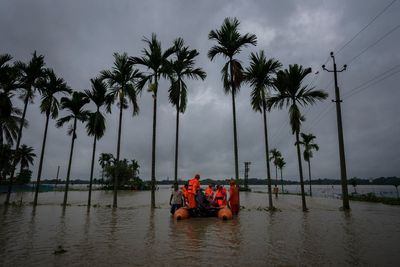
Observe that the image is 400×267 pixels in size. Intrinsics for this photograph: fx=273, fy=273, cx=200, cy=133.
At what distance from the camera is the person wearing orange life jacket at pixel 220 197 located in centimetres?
1500

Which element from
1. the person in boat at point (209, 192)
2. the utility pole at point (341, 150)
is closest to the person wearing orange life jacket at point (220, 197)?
the person in boat at point (209, 192)

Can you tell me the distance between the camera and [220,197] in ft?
49.5

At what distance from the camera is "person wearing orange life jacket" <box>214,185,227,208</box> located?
1500 centimetres

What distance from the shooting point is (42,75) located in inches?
993

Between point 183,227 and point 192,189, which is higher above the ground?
point 192,189

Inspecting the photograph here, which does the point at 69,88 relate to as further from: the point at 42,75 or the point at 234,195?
the point at 234,195

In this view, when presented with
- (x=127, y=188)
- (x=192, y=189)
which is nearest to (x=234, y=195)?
(x=192, y=189)

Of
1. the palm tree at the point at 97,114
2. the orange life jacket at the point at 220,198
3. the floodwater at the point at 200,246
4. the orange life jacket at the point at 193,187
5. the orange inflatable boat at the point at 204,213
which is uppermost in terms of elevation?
the palm tree at the point at 97,114

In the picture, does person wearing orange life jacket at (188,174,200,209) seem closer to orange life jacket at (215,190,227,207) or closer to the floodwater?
orange life jacket at (215,190,227,207)

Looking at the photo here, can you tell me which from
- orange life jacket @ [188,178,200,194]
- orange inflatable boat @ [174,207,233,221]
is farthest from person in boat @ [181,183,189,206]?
orange inflatable boat @ [174,207,233,221]

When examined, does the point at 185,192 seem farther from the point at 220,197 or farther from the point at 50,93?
the point at 50,93

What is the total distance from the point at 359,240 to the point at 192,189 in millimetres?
8068

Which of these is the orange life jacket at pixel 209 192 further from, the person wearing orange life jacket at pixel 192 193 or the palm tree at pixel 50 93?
the palm tree at pixel 50 93

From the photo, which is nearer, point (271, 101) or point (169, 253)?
point (169, 253)
